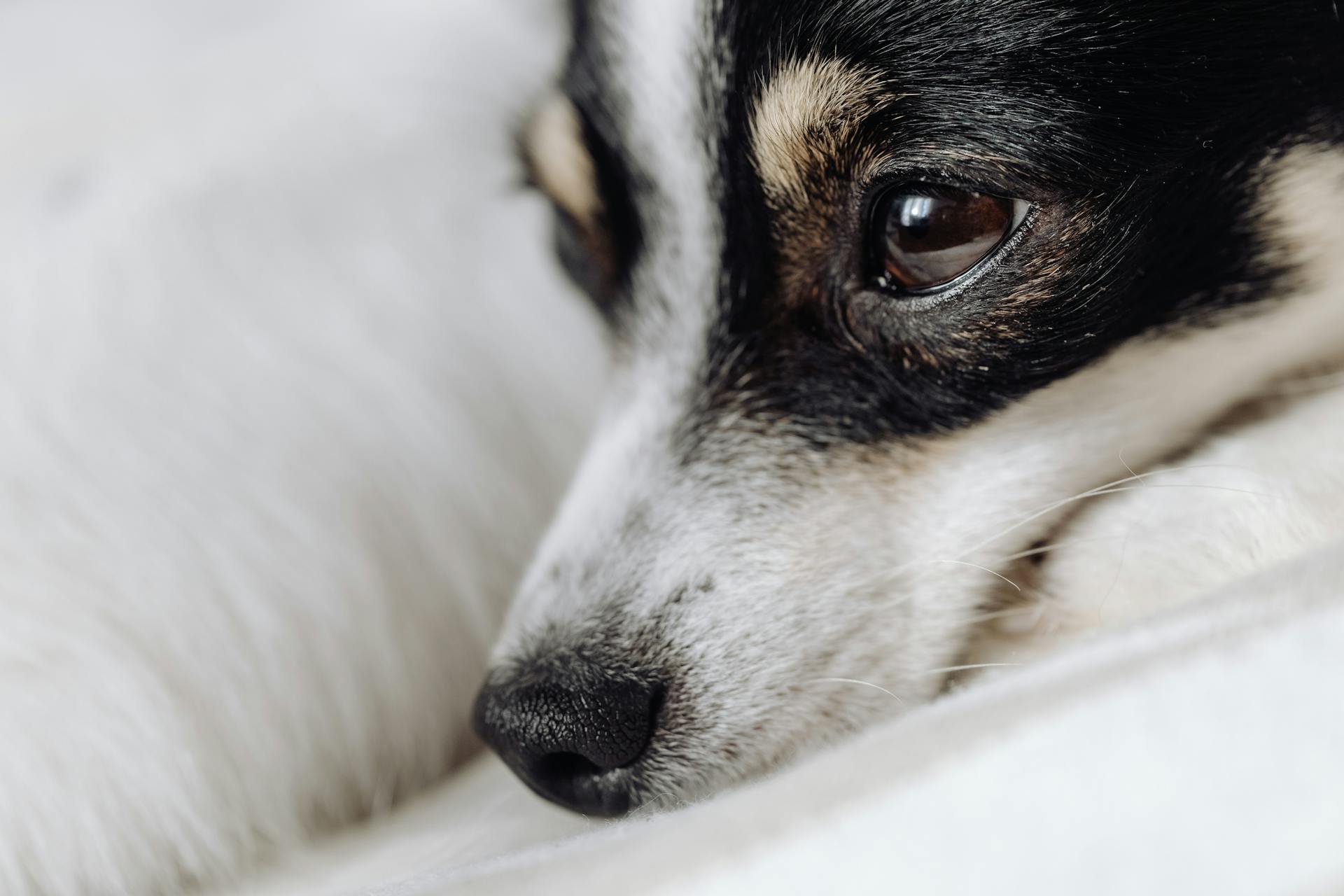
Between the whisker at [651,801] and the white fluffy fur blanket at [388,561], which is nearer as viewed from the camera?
the white fluffy fur blanket at [388,561]

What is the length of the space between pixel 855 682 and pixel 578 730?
18cm

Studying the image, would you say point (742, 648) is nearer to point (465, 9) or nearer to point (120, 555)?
point (120, 555)

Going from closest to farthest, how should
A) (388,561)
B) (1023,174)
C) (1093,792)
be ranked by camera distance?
1. (1093,792)
2. (1023,174)
3. (388,561)

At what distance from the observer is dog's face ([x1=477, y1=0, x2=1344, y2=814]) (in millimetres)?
697

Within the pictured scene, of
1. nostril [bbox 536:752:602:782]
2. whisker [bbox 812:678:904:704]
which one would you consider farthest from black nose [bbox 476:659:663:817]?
whisker [bbox 812:678:904:704]

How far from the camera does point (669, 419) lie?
88cm

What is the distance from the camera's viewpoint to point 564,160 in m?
1.00

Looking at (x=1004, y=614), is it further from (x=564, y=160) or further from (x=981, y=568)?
(x=564, y=160)

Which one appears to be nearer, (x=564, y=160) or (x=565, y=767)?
(x=565, y=767)

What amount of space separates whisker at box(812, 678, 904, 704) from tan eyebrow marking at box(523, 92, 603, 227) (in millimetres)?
437

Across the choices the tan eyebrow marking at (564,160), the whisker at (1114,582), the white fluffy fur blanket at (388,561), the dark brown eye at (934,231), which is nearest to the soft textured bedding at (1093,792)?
the white fluffy fur blanket at (388,561)

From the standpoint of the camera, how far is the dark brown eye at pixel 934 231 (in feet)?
2.33

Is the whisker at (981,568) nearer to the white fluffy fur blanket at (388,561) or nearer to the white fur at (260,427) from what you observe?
the white fluffy fur blanket at (388,561)


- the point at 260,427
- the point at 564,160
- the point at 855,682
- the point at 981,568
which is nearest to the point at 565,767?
the point at 855,682
